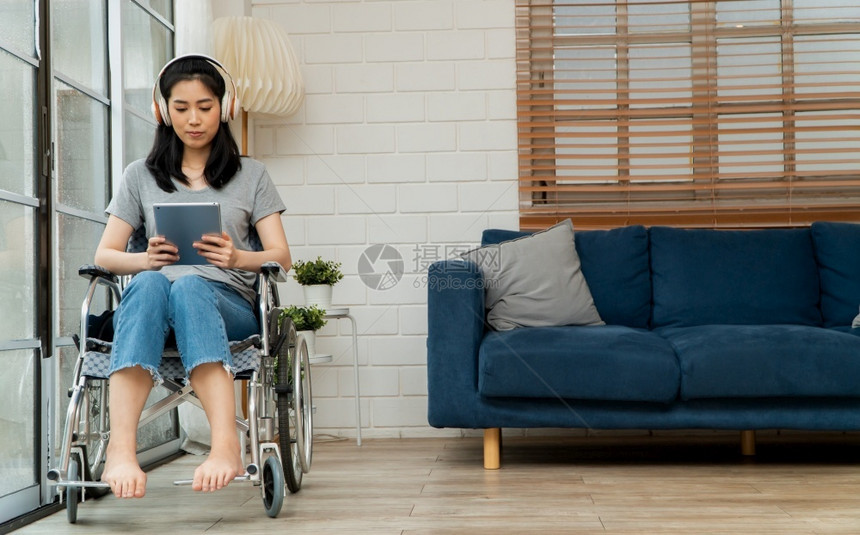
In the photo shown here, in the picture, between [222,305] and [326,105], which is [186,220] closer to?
[222,305]

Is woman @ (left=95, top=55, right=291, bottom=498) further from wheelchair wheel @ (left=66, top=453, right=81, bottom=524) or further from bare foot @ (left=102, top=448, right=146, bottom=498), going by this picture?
wheelchair wheel @ (left=66, top=453, right=81, bottom=524)

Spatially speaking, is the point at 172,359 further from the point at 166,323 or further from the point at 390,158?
the point at 390,158

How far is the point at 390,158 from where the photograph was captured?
12.9 ft

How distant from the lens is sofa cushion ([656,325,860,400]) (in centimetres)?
280

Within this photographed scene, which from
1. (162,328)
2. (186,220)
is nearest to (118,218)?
(186,220)

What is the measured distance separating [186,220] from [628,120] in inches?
90.7

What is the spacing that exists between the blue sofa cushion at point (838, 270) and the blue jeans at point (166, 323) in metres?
2.42

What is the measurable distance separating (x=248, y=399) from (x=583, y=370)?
117cm

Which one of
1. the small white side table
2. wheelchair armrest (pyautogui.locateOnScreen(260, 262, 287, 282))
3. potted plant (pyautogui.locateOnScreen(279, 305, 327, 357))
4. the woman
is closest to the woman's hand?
the woman

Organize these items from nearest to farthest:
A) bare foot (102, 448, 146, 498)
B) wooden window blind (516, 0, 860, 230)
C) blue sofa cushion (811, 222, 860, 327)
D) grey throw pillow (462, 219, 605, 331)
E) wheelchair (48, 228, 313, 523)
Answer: bare foot (102, 448, 146, 498) → wheelchair (48, 228, 313, 523) → grey throw pillow (462, 219, 605, 331) → blue sofa cushion (811, 222, 860, 327) → wooden window blind (516, 0, 860, 230)

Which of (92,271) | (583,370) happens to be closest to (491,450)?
(583,370)

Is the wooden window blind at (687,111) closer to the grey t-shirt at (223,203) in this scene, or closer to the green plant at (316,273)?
the green plant at (316,273)

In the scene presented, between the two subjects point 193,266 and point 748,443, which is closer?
point 193,266

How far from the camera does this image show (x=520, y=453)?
11.0 ft
